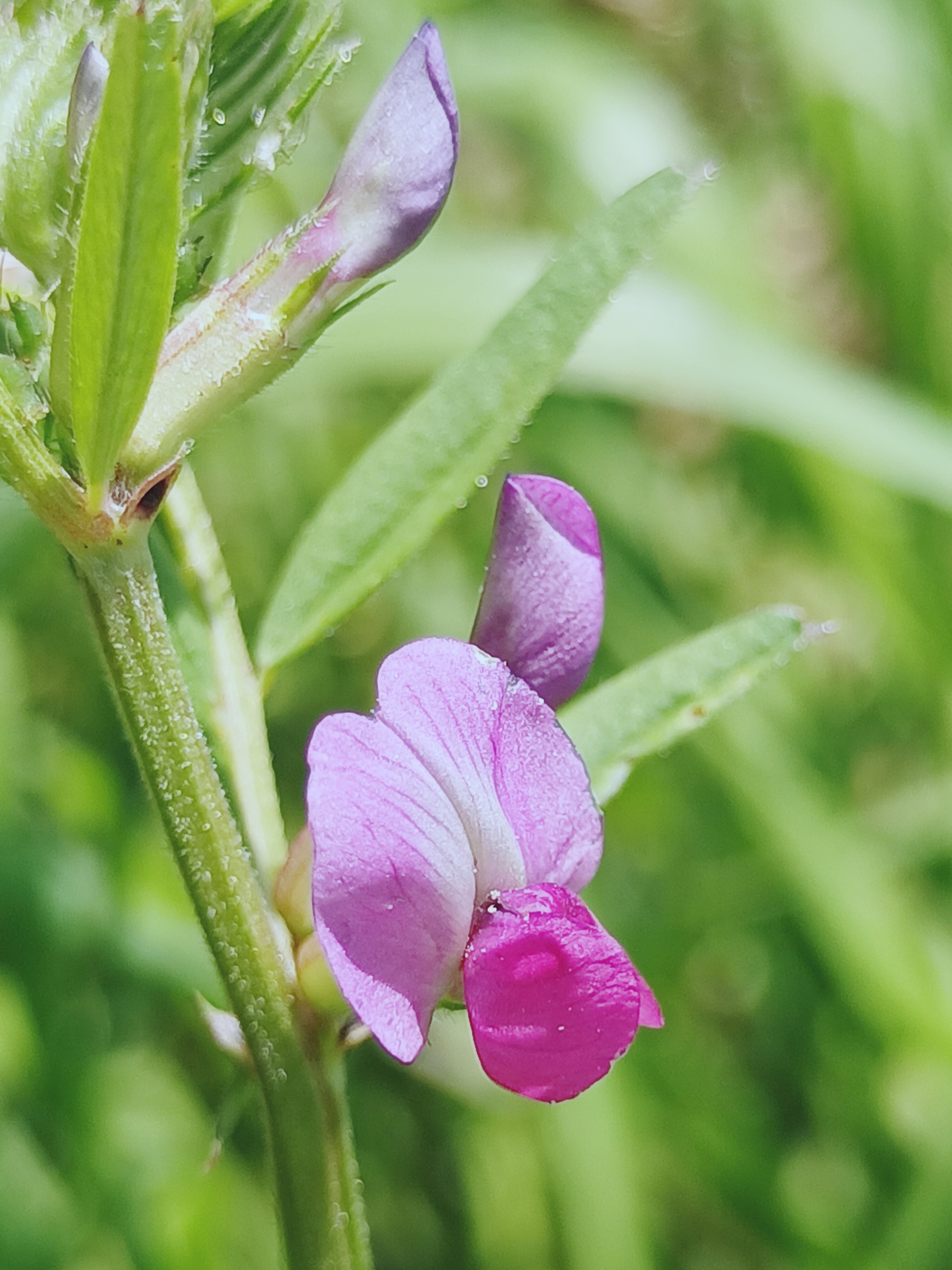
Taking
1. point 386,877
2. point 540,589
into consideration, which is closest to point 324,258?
point 540,589

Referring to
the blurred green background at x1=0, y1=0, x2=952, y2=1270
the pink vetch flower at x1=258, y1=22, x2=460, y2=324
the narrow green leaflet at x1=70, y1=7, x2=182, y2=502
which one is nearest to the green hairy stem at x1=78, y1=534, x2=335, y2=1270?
the narrow green leaflet at x1=70, y1=7, x2=182, y2=502

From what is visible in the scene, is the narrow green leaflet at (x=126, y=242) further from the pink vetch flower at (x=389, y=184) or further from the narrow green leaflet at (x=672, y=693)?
the narrow green leaflet at (x=672, y=693)

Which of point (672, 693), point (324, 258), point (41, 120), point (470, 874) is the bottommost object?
point (672, 693)

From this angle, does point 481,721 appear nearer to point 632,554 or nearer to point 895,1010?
point 895,1010

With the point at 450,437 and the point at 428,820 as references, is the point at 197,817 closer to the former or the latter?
the point at 428,820

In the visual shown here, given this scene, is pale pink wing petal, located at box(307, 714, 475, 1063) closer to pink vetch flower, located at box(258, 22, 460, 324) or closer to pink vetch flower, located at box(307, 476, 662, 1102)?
pink vetch flower, located at box(307, 476, 662, 1102)
